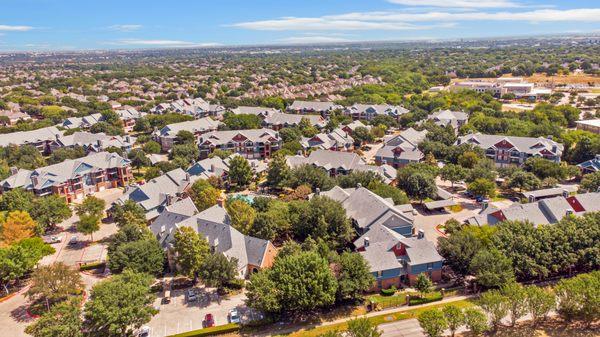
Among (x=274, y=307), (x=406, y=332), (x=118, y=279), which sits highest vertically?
(x=118, y=279)

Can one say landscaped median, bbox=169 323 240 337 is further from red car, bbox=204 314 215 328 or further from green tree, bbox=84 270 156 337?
green tree, bbox=84 270 156 337

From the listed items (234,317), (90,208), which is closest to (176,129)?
(90,208)

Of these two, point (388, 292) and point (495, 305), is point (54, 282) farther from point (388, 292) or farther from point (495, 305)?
point (495, 305)

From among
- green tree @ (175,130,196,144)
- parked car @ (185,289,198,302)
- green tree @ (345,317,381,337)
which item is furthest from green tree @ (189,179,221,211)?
green tree @ (175,130,196,144)

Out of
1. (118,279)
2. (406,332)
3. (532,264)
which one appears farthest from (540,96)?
(118,279)

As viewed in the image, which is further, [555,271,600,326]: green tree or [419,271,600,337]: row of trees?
[555,271,600,326]: green tree

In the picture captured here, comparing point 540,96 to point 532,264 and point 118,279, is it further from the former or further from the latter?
point 118,279

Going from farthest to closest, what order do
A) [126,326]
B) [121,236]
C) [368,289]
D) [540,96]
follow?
1. [540,96]
2. [121,236]
3. [368,289]
4. [126,326]
